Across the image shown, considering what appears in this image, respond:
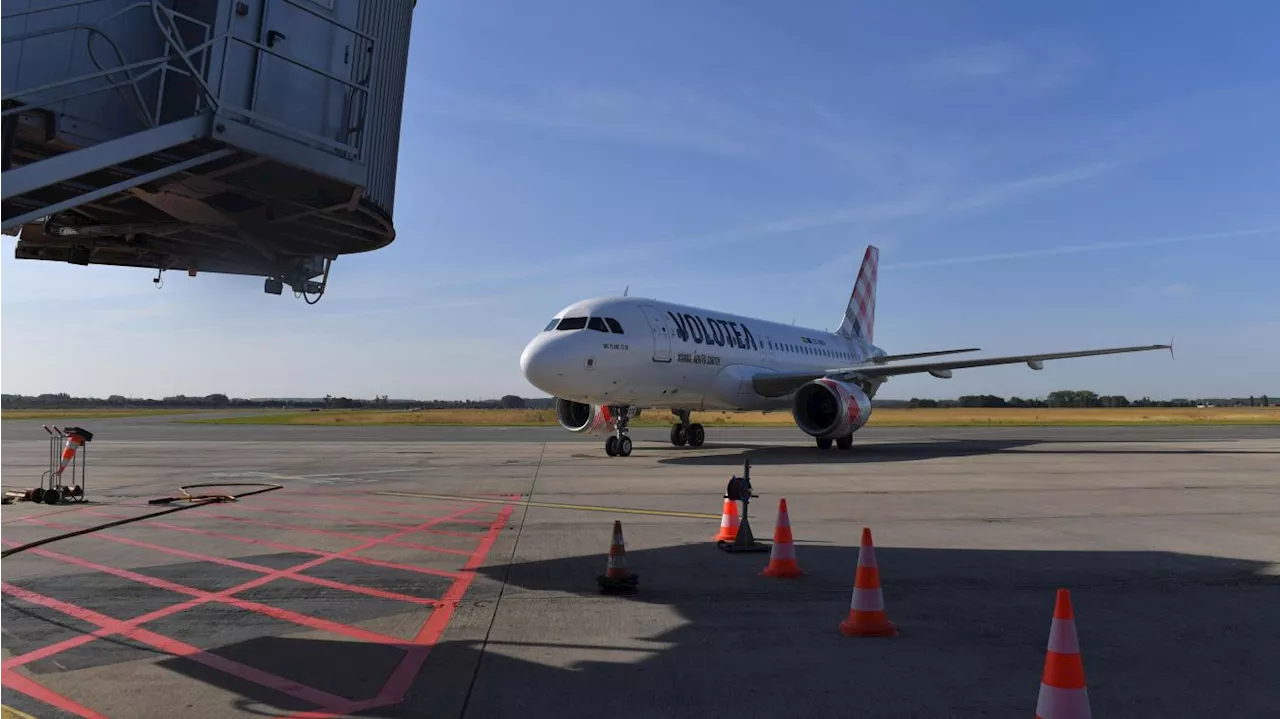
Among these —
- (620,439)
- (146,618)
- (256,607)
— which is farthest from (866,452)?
(146,618)

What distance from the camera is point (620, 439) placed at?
21.4 meters

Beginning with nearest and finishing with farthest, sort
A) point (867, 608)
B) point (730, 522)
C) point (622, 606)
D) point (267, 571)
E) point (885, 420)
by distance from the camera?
point (867, 608), point (622, 606), point (267, 571), point (730, 522), point (885, 420)

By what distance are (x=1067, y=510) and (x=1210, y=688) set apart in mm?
7591

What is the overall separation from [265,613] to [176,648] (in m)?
0.86

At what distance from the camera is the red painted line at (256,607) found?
5184 millimetres

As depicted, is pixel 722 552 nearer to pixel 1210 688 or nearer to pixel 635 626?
pixel 635 626

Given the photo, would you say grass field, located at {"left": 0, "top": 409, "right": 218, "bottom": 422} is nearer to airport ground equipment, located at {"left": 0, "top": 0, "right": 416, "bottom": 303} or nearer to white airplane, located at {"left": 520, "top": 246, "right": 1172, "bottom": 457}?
white airplane, located at {"left": 520, "top": 246, "right": 1172, "bottom": 457}

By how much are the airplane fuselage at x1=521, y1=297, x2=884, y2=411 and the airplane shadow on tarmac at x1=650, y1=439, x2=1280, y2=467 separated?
1.73 metres

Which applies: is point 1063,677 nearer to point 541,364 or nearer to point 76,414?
point 541,364

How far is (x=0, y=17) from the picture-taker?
5.39 m

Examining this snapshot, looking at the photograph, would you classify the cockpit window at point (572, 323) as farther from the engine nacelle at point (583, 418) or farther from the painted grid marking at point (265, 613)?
the painted grid marking at point (265, 613)

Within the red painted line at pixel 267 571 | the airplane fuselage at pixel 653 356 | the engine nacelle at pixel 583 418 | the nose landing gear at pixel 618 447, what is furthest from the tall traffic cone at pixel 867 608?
the engine nacelle at pixel 583 418

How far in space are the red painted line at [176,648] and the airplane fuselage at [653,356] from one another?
13.0 m

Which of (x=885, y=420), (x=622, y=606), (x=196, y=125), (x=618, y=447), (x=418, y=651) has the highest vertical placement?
(x=196, y=125)
